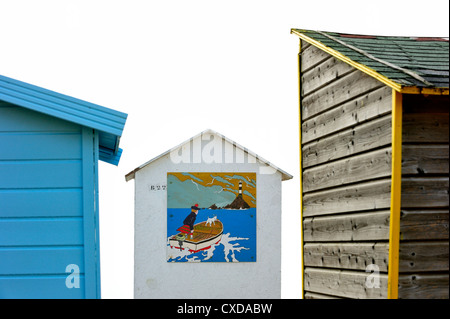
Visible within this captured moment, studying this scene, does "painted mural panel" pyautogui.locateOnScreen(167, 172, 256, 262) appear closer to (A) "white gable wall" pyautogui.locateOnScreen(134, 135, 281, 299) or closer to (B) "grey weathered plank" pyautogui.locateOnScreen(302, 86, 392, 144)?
(A) "white gable wall" pyautogui.locateOnScreen(134, 135, 281, 299)

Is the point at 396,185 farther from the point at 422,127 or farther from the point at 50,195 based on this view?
the point at 50,195

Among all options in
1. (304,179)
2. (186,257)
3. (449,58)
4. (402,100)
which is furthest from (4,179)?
(186,257)

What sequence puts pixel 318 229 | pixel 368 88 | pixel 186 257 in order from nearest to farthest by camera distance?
pixel 368 88 < pixel 318 229 < pixel 186 257

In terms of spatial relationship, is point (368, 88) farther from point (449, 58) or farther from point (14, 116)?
point (14, 116)

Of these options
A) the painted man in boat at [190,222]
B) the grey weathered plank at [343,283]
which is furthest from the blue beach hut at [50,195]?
the painted man in boat at [190,222]

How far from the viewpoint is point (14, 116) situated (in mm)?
7211

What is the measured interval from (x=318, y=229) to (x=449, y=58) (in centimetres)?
239

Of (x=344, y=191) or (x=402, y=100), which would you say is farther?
(x=344, y=191)

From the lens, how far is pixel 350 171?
6828mm

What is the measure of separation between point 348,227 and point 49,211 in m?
3.13

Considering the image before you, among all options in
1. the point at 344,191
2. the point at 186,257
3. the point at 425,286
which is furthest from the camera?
the point at 186,257

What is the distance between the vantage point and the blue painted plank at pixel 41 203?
23.1 ft

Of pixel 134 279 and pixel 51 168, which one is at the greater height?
pixel 51 168

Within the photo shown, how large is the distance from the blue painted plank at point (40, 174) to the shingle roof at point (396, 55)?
9.94 ft
